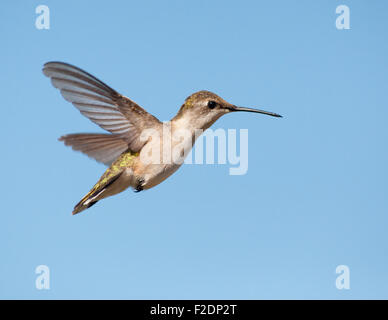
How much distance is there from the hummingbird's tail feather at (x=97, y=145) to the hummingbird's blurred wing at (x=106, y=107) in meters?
0.11

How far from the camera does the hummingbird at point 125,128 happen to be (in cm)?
198

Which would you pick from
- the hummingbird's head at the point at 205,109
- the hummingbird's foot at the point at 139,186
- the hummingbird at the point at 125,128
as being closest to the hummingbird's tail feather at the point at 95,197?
the hummingbird at the point at 125,128

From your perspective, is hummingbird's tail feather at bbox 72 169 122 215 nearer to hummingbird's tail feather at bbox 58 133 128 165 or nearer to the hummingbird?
the hummingbird

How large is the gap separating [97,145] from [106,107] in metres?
0.25

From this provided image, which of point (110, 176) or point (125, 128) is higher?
point (125, 128)

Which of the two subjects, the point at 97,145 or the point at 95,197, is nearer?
the point at 95,197

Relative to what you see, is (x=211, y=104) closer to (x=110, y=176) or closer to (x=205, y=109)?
(x=205, y=109)

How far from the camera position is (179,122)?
7.01ft

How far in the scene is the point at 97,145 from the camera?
2.29 meters

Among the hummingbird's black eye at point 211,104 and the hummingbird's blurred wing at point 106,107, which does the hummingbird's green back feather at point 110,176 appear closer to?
the hummingbird's blurred wing at point 106,107

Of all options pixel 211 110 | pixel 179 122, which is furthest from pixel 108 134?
pixel 211 110

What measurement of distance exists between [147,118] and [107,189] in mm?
356

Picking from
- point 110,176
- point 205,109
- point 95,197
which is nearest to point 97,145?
point 110,176

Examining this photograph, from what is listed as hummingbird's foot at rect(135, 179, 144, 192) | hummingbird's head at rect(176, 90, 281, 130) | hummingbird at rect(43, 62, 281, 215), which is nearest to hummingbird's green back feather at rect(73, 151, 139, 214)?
hummingbird at rect(43, 62, 281, 215)
